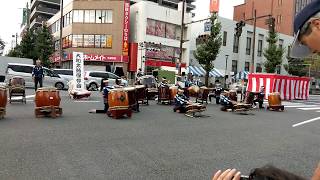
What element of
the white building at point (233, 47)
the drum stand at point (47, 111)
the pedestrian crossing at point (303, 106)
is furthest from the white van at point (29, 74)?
the white building at point (233, 47)

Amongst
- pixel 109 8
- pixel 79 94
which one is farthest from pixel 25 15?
pixel 79 94

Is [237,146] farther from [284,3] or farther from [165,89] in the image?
[284,3]

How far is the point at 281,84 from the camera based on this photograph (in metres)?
29.1

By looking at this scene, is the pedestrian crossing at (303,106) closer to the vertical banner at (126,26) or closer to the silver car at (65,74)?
the silver car at (65,74)

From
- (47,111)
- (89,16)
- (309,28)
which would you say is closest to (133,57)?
(89,16)

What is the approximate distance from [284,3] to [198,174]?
8683cm

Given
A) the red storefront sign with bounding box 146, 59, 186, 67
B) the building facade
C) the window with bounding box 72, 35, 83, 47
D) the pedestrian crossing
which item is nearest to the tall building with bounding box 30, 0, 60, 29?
the building facade

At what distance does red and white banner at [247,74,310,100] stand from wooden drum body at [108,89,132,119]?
52.0 feet

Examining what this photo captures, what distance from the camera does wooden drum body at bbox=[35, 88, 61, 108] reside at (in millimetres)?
12930

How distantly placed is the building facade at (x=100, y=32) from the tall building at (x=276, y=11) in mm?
37512

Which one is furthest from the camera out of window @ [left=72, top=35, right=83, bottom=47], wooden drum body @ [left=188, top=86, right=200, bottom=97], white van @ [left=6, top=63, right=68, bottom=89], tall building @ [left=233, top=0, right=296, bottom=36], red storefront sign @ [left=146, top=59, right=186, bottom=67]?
tall building @ [left=233, top=0, right=296, bottom=36]

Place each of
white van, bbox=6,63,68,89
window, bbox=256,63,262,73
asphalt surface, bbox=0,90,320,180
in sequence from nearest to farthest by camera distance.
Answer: asphalt surface, bbox=0,90,320,180 < white van, bbox=6,63,68,89 < window, bbox=256,63,262,73

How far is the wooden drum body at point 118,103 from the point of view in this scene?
13.5 meters

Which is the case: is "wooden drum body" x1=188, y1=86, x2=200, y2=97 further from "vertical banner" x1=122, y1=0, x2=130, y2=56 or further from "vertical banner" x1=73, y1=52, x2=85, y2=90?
"vertical banner" x1=122, y1=0, x2=130, y2=56
